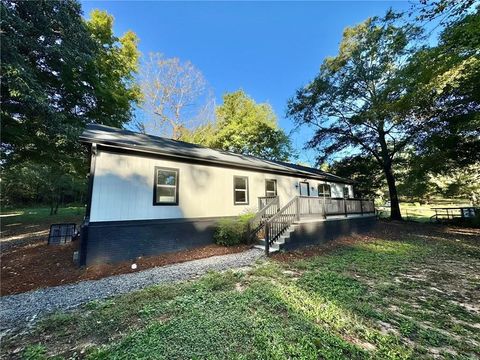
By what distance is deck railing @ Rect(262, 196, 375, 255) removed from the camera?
25.5 ft

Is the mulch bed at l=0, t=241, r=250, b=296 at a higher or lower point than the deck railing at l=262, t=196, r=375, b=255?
lower

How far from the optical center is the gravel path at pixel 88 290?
12.4 ft

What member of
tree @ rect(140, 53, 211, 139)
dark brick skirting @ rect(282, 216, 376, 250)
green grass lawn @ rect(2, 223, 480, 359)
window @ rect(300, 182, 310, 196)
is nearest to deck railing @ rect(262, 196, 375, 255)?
dark brick skirting @ rect(282, 216, 376, 250)

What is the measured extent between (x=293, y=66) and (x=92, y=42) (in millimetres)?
16094

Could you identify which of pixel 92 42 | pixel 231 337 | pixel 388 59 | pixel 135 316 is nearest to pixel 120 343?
pixel 135 316

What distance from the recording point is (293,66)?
65.8 ft

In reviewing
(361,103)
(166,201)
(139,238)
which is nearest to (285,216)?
(166,201)

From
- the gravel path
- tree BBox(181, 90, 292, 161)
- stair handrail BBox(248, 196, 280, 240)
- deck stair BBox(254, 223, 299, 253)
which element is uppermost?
tree BBox(181, 90, 292, 161)

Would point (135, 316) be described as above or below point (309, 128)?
below

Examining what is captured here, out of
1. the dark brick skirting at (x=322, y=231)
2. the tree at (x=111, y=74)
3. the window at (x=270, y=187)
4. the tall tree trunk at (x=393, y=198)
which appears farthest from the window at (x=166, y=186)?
the tall tree trunk at (x=393, y=198)

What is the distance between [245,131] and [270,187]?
544 inches

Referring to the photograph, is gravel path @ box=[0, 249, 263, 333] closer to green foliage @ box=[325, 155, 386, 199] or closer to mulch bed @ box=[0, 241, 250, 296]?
mulch bed @ box=[0, 241, 250, 296]

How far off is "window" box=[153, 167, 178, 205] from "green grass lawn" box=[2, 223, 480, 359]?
3507mm

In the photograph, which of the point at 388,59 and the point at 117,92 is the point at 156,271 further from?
the point at 388,59
